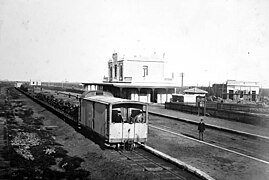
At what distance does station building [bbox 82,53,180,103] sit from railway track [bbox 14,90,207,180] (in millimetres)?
32479

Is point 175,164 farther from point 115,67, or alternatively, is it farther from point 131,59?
point 115,67

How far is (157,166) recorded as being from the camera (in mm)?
12383

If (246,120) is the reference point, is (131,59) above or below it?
above

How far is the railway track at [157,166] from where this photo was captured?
437 inches

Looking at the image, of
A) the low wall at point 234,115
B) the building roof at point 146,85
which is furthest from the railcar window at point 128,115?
the building roof at point 146,85

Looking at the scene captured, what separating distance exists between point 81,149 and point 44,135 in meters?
5.37

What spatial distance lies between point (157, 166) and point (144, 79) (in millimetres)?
38265

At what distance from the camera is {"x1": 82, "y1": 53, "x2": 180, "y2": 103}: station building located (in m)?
47.9

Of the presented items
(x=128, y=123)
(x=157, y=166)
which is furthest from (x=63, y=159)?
(x=157, y=166)

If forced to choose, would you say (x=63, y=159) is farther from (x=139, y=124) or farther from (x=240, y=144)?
(x=240, y=144)

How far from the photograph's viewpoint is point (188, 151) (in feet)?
51.7

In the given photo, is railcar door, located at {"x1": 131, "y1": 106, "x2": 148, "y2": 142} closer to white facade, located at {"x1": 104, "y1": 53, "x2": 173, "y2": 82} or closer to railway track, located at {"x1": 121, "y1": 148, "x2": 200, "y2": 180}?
railway track, located at {"x1": 121, "y1": 148, "x2": 200, "y2": 180}

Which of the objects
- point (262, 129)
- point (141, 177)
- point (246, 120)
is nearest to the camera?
point (141, 177)

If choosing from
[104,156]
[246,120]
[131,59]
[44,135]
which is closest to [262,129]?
[246,120]
